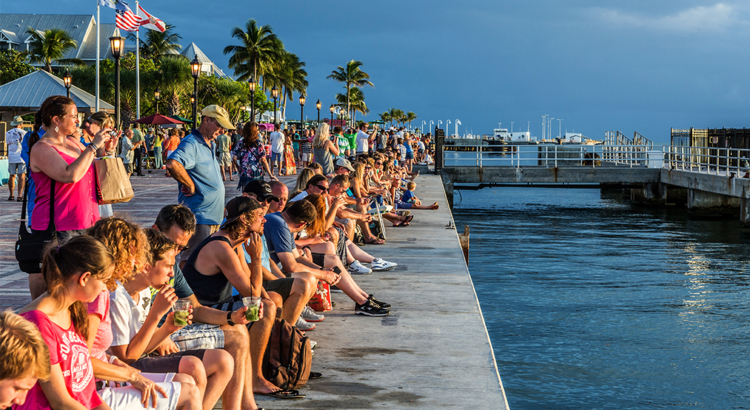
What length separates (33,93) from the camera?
35.7 metres

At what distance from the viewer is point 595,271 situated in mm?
15414

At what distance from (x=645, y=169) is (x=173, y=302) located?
103ft

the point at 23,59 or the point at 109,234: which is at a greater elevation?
the point at 23,59

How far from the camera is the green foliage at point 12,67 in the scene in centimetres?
5681

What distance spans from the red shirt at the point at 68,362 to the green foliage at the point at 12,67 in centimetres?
6075

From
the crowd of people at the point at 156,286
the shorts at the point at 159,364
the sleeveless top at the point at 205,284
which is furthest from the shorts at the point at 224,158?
the shorts at the point at 159,364

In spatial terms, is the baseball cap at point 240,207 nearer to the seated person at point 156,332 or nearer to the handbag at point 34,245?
the seated person at point 156,332

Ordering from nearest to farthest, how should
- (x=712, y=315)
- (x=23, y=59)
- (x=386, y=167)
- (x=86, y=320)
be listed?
1. (x=86, y=320)
2. (x=712, y=315)
3. (x=386, y=167)
4. (x=23, y=59)

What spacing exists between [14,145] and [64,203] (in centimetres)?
1234

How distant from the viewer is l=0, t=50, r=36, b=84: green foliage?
5681 cm

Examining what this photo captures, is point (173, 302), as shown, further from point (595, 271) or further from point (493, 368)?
point (595, 271)

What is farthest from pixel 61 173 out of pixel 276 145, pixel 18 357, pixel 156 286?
pixel 276 145

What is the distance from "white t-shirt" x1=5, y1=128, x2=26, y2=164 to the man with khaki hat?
1029cm

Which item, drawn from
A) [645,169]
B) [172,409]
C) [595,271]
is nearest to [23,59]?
[645,169]
